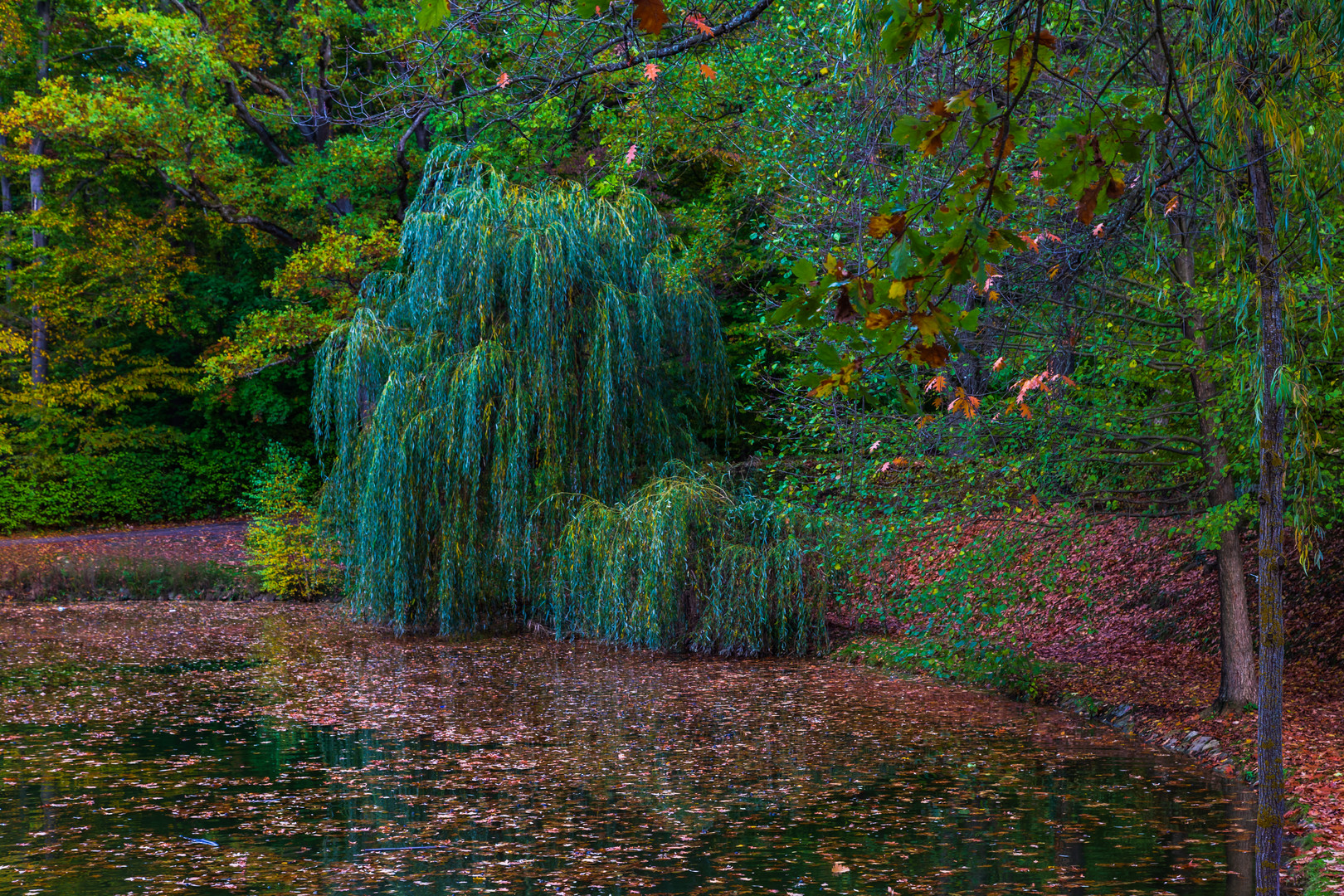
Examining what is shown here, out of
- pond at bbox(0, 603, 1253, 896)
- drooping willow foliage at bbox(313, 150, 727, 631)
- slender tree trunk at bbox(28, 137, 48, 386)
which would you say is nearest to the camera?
pond at bbox(0, 603, 1253, 896)

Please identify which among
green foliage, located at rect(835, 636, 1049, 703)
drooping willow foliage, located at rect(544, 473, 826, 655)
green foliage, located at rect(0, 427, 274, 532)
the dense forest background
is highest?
the dense forest background

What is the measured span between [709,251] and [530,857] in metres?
8.31

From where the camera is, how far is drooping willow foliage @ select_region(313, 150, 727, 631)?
1141 cm

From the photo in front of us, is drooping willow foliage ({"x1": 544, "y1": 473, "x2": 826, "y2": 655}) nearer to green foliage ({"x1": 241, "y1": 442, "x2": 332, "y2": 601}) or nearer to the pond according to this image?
the pond

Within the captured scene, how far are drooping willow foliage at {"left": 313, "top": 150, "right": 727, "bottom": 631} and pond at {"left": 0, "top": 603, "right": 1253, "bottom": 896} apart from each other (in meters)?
1.72

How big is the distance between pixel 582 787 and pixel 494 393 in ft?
19.9

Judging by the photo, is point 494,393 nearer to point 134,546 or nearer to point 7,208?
point 134,546

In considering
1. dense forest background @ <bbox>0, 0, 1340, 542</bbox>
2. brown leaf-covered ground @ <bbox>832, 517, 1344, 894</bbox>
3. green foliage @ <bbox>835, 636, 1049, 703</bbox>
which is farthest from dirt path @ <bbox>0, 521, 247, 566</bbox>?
green foliage @ <bbox>835, 636, 1049, 703</bbox>

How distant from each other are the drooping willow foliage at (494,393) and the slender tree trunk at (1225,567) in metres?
5.66

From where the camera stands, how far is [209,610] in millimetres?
14727

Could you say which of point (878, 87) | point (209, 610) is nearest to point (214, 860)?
point (878, 87)

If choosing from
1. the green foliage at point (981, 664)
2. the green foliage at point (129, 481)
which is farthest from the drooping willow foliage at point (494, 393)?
the green foliage at point (129, 481)

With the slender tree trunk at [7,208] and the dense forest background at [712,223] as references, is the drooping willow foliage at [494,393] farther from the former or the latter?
the slender tree trunk at [7,208]

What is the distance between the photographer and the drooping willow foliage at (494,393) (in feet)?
37.4
